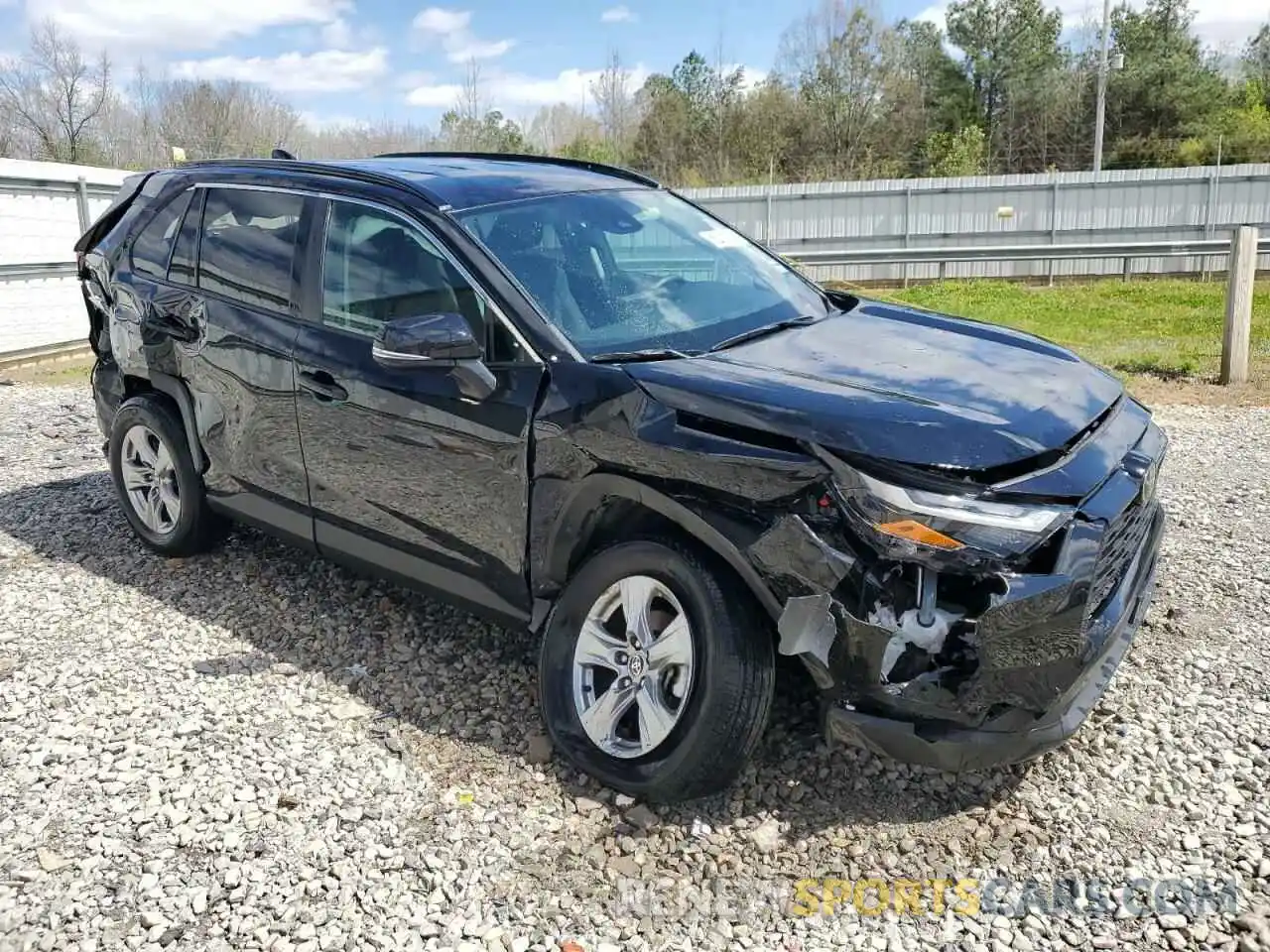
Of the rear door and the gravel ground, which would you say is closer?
the gravel ground

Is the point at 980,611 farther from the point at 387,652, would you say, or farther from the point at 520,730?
the point at 387,652

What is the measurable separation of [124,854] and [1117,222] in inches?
1013

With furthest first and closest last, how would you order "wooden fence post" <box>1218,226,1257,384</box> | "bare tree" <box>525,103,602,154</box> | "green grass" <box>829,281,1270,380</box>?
"bare tree" <box>525,103,602,154</box>, "green grass" <box>829,281,1270,380</box>, "wooden fence post" <box>1218,226,1257,384</box>

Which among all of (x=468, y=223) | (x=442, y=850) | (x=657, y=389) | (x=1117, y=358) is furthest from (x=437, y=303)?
(x=1117, y=358)

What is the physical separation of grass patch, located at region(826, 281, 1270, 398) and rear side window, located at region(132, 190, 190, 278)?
6.16 meters

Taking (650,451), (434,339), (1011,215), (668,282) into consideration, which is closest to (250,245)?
(434,339)

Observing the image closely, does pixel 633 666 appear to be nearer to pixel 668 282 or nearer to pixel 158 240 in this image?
pixel 668 282

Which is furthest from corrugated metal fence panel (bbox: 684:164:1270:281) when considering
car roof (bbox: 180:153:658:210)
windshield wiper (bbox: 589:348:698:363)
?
windshield wiper (bbox: 589:348:698:363)

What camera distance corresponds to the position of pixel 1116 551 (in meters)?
2.87

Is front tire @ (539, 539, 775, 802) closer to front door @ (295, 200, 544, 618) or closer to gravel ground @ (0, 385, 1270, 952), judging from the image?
gravel ground @ (0, 385, 1270, 952)

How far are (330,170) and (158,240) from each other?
127 centimetres

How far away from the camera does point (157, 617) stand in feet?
15.1

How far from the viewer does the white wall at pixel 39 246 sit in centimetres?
1340

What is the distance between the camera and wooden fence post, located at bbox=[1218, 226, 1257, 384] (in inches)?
341
